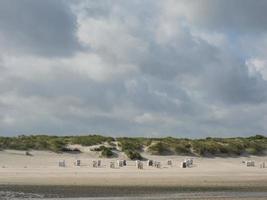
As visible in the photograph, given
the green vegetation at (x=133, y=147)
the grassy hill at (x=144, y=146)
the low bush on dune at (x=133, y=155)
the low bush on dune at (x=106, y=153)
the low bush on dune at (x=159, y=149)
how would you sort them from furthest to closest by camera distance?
1. the low bush on dune at (x=159, y=149)
2. the grassy hill at (x=144, y=146)
3. the low bush on dune at (x=106, y=153)
4. the green vegetation at (x=133, y=147)
5. the low bush on dune at (x=133, y=155)

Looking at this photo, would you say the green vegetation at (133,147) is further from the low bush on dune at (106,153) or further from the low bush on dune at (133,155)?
the low bush on dune at (106,153)

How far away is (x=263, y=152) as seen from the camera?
200 ft

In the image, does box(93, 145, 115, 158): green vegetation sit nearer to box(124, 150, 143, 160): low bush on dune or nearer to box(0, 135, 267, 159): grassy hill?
box(0, 135, 267, 159): grassy hill

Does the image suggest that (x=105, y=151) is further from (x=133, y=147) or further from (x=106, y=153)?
(x=133, y=147)

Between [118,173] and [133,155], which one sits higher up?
[133,155]

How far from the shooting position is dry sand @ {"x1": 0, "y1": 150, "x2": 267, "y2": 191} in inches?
1631

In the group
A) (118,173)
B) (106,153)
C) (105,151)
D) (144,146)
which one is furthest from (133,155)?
(118,173)

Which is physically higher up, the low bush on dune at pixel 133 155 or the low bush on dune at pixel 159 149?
the low bush on dune at pixel 159 149

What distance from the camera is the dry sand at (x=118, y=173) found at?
1631 inches

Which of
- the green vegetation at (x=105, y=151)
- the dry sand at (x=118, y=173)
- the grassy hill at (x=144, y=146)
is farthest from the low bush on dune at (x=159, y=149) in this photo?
the green vegetation at (x=105, y=151)

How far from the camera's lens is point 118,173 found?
45031mm

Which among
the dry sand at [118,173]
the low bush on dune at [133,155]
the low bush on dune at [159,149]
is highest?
the low bush on dune at [159,149]

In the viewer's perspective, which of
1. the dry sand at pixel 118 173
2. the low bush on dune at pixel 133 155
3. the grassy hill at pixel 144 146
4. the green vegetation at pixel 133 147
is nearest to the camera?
the dry sand at pixel 118 173

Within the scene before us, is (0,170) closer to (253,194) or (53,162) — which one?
(53,162)
